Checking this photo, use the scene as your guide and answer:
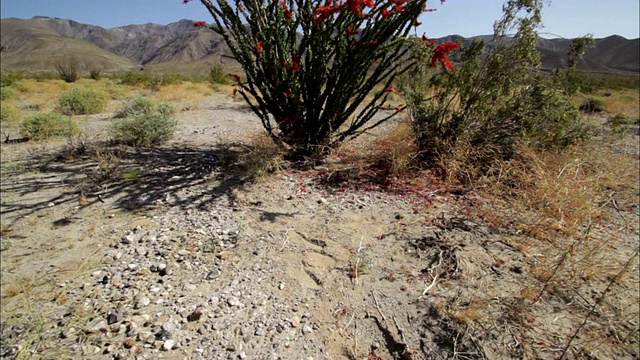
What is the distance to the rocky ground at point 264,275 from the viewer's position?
1667 millimetres

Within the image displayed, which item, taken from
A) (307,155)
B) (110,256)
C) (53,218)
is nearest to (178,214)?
(110,256)

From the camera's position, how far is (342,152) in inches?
175

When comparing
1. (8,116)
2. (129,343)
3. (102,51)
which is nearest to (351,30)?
(129,343)

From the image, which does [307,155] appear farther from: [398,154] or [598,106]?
[598,106]

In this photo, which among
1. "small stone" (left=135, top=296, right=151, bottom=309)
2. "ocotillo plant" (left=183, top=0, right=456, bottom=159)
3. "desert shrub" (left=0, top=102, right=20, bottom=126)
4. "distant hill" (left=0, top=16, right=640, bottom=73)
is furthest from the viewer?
"distant hill" (left=0, top=16, right=640, bottom=73)

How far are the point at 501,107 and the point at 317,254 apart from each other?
3030 mm

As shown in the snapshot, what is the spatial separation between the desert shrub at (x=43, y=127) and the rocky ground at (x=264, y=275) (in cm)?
183

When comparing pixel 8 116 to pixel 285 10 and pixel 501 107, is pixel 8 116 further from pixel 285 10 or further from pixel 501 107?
pixel 501 107

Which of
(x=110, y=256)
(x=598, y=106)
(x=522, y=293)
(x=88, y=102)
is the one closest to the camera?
(x=522, y=293)

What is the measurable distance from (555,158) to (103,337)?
14.8ft

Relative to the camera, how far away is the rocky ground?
1667 mm

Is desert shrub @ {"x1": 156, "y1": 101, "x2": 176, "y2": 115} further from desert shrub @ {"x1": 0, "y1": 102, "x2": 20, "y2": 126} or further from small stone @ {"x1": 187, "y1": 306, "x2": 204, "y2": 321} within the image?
small stone @ {"x1": 187, "y1": 306, "x2": 204, "y2": 321}

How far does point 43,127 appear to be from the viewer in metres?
4.96

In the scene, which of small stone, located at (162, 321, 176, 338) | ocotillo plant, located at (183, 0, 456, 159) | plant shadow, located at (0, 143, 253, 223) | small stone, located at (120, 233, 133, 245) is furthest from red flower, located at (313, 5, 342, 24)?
small stone, located at (162, 321, 176, 338)
